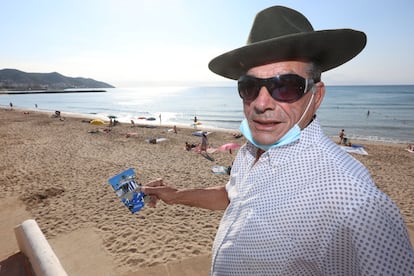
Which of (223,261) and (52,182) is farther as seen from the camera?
(52,182)

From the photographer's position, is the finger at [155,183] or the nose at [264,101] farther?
the finger at [155,183]

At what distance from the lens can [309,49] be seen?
1.35 meters

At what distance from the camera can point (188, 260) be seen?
4.26m

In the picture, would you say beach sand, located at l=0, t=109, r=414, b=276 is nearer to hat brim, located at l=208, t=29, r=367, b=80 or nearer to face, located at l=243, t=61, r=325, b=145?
face, located at l=243, t=61, r=325, b=145

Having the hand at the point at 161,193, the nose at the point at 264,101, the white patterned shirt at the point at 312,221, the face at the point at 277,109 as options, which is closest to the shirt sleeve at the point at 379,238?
the white patterned shirt at the point at 312,221

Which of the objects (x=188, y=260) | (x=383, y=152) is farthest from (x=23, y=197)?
(x=383, y=152)

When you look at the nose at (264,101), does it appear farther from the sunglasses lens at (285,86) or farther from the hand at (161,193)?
the hand at (161,193)

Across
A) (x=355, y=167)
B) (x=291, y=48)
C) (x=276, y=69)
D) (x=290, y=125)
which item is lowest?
(x=355, y=167)

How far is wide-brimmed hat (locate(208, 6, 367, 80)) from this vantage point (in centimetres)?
128

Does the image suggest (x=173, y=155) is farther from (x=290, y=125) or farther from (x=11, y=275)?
(x=290, y=125)

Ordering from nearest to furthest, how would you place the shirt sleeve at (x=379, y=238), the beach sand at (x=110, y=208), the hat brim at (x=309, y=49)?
the shirt sleeve at (x=379, y=238)
the hat brim at (x=309, y=49)
the beach sand at (x=110, y=208)

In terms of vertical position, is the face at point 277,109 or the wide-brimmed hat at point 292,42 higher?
the wide-brimmed hat at point 292,42

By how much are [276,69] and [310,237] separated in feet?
3.13

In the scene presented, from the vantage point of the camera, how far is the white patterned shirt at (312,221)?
0.91 m
